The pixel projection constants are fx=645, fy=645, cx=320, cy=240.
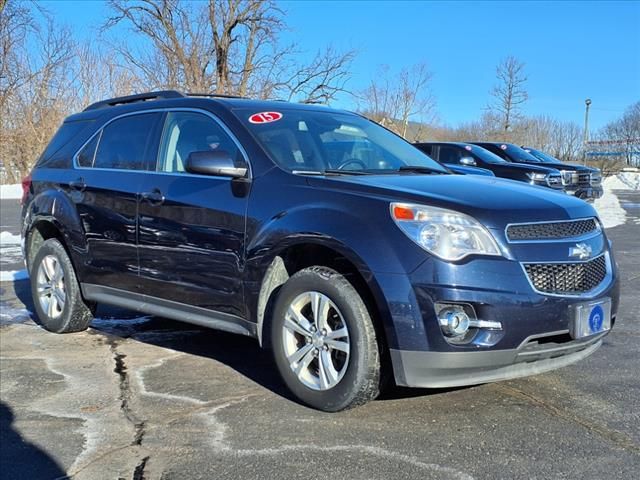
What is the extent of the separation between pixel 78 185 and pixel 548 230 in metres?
3.72

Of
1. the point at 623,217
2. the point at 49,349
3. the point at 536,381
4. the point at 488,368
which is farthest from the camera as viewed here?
the point at 623,217

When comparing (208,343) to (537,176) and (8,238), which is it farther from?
(537,176)

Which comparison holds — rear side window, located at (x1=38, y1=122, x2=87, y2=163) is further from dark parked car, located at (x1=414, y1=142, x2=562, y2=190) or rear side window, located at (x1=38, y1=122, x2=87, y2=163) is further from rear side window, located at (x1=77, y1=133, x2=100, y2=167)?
dark parked car, located at (x1=414, y1=142, x2=562, y2=190)

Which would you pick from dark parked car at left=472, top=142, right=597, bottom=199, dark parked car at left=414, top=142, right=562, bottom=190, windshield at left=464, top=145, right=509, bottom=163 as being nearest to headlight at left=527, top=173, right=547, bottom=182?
dark parked car at left=414, top=142, right=562, bottom=190

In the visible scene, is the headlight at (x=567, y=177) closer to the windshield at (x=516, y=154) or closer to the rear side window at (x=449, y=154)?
the windshield at (x=516, y=154)

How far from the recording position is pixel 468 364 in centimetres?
320

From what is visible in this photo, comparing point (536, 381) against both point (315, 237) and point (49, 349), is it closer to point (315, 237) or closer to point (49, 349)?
point (315, 237)

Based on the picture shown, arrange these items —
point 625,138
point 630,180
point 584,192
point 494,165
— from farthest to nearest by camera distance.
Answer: point 625,138 → point 630,180 → point 584,192 → point 494,165

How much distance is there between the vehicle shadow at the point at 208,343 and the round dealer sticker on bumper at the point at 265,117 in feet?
5.65

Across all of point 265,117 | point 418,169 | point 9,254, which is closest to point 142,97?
point 265,117

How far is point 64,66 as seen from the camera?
98.4 ft

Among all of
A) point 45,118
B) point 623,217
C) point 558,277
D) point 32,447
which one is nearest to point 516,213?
point 558,277

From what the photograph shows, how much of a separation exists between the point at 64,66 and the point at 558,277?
1215 inches

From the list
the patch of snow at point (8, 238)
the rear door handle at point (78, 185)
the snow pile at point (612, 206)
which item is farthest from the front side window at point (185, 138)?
the snow pile at point (612, 206)
